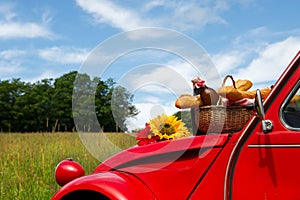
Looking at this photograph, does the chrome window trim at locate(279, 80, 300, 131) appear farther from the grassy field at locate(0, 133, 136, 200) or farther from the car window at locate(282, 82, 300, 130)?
the grassy field at locate(0, 133, 136, 200)

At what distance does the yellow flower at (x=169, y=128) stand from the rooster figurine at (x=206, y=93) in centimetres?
28

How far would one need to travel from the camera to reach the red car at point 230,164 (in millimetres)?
1987

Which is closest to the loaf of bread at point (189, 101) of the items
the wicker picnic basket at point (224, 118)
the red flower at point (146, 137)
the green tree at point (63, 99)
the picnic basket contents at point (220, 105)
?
the picnic basket contents at point (220, 105)

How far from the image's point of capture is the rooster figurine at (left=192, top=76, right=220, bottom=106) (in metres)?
2.45

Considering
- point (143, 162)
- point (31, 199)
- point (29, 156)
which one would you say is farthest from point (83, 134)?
point (29, 156)

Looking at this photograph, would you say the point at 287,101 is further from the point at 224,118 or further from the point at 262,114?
the point at 224,118

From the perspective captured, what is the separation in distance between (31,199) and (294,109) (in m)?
4.05

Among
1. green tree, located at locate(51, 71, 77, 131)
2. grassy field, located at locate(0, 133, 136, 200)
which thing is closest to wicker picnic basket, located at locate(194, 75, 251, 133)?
grassy field, located at locate(0, 133, 136, 200)

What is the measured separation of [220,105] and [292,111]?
17.1 inches

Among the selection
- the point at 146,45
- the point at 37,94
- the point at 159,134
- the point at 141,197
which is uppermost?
the point at 37,94

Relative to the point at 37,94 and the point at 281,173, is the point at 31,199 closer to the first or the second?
the point at 281,173

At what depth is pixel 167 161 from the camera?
2.48 m

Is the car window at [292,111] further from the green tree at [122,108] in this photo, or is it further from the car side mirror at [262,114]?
the green tree at [122,108]

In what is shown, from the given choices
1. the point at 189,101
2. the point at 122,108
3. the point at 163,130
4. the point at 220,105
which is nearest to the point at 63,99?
the point at 122,108
